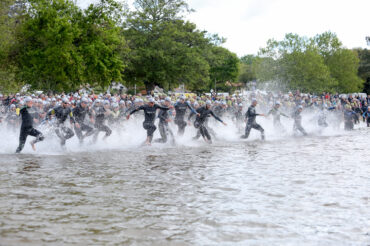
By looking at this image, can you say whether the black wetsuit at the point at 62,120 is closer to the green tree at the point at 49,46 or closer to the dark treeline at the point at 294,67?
the green tree at the point at 49,46

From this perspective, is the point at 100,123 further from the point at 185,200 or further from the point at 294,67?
the point at 294,67

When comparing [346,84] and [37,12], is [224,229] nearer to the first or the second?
[37,12]

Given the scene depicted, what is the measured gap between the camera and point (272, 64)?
68.3 metres

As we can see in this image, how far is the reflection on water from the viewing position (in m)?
6.00

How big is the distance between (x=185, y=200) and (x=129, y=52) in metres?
44.5

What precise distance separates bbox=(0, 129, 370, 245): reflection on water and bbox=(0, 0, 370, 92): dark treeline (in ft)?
86.2

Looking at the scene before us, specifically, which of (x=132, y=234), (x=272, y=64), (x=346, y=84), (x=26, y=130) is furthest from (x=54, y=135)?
(x=346, y=84)

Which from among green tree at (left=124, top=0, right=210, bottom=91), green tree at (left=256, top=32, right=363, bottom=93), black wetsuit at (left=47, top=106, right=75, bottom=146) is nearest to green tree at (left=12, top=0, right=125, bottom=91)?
green tree at (left=124, top=0, right=210, bottom=91)

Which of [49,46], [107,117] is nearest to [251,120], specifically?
[107,117]

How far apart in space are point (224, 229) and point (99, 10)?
3698cm

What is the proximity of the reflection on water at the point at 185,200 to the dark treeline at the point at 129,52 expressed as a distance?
26.3 metres

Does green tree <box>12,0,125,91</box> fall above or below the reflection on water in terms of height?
above

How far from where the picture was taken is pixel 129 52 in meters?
51.1

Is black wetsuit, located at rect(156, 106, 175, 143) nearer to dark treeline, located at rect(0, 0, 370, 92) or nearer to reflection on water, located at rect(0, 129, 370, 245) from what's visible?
reflection on water, located at rect(0, 129, 370, 245)
